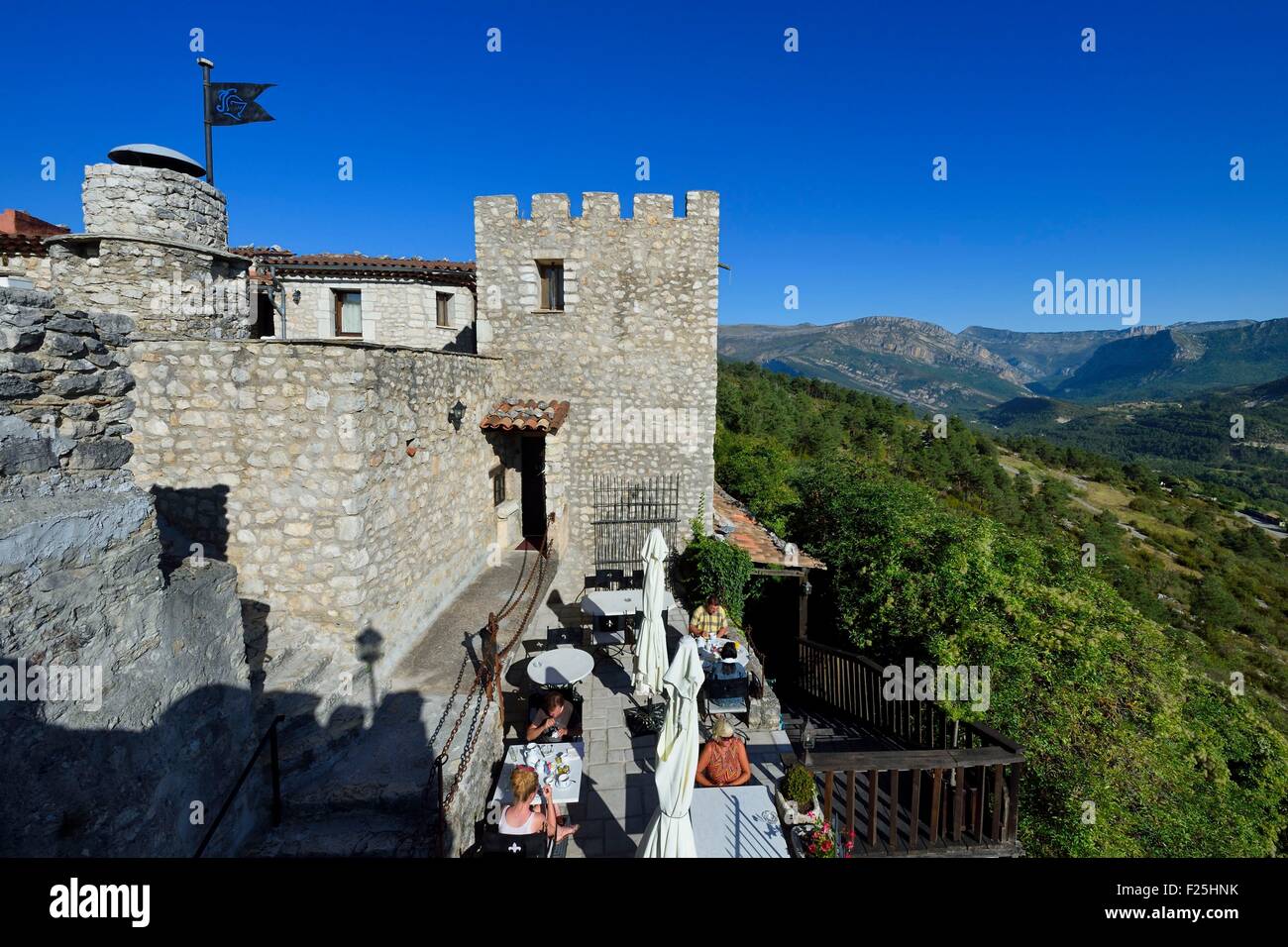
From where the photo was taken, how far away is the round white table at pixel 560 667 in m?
7.08

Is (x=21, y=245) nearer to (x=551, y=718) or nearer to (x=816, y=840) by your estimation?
(x=551, y=718)

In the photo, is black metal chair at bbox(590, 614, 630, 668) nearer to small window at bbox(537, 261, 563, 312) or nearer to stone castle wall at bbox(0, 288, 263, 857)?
stone castle wall at bbox(0, 288, 263, 857)

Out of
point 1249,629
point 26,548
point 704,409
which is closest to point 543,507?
point 704,409

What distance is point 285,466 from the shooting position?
6020 millimetres

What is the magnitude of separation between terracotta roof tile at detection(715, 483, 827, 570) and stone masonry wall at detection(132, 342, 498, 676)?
7.43m

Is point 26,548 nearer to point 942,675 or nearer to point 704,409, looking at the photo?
point 942,675

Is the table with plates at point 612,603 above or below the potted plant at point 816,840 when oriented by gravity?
above

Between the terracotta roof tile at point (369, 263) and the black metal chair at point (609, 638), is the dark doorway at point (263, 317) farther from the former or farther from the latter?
the black metal chair at point (609, 638)

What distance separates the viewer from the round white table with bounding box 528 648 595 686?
279 inches

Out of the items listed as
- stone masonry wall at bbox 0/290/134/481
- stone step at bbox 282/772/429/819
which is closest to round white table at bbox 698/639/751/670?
stone step at bbox 282/772/429/819

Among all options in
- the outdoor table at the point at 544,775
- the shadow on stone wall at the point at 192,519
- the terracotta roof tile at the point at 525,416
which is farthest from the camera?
the terracotta roof tile at the point at 525,416

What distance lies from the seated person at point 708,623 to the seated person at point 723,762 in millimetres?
2580

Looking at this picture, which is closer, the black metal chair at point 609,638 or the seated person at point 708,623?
the seated person at point 708,623

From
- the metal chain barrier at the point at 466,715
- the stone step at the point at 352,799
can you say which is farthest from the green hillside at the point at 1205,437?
the stone step at the point at 352,799
